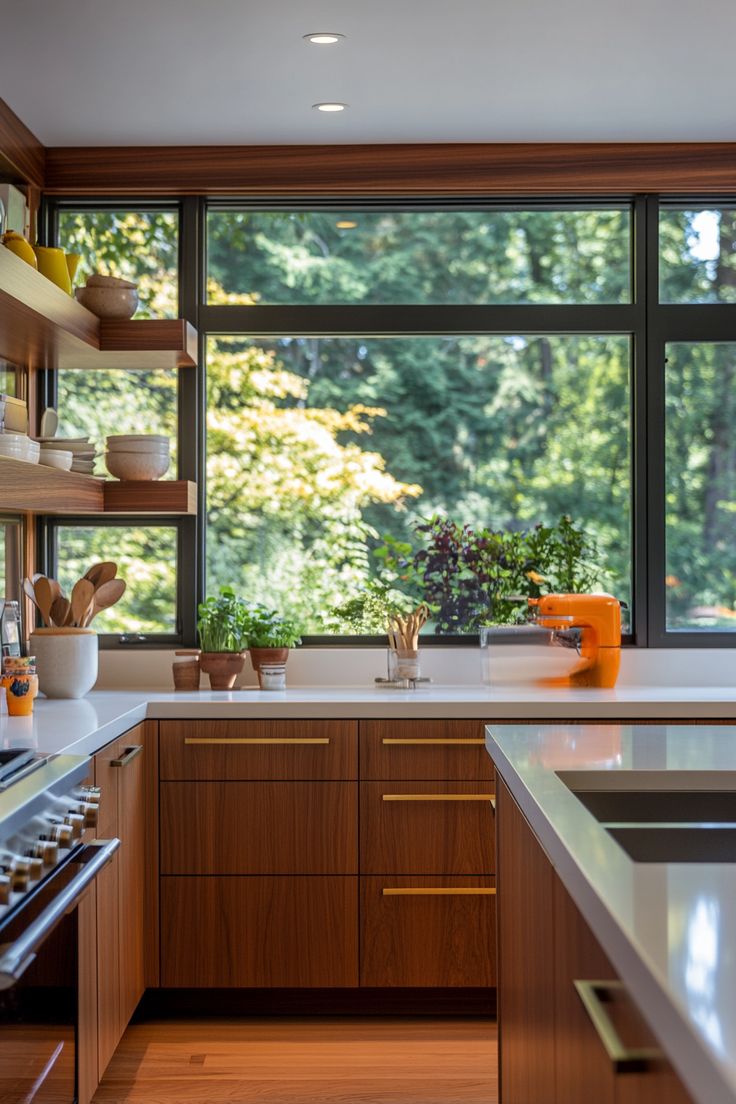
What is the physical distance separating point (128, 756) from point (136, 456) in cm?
117

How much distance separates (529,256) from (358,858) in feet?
7.64

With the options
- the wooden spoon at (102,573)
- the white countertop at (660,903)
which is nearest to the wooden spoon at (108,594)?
the wooden spoon at (102,573)

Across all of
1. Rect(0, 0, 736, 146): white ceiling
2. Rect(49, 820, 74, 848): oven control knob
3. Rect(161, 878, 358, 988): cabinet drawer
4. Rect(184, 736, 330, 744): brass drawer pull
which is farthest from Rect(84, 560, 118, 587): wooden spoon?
Rect(49, 820, 74, 848): oven control knob

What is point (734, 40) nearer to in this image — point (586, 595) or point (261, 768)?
point (586, 595)

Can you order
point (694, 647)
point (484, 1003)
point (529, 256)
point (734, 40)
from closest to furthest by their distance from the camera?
1. point (734, 40)
2. point (484, 1003)
3. point (694, 647)
4. point (529, 256)

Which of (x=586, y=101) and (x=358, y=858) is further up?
(x=586, y=101)

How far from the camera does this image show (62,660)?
3279 mm

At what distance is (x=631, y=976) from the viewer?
3.09 feet

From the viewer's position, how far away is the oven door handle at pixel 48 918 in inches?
63.3

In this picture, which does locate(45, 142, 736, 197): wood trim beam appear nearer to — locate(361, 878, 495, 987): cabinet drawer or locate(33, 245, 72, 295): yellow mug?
locate(33, 245, 72, 295): yellow mug

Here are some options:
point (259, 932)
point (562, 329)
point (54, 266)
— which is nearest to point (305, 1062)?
point (259, 932)

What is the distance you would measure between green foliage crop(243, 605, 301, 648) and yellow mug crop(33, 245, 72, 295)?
1.16 metres

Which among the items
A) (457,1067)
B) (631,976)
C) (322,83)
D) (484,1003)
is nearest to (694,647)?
(484,1003)

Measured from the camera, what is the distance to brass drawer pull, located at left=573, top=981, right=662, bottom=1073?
0.97 m
